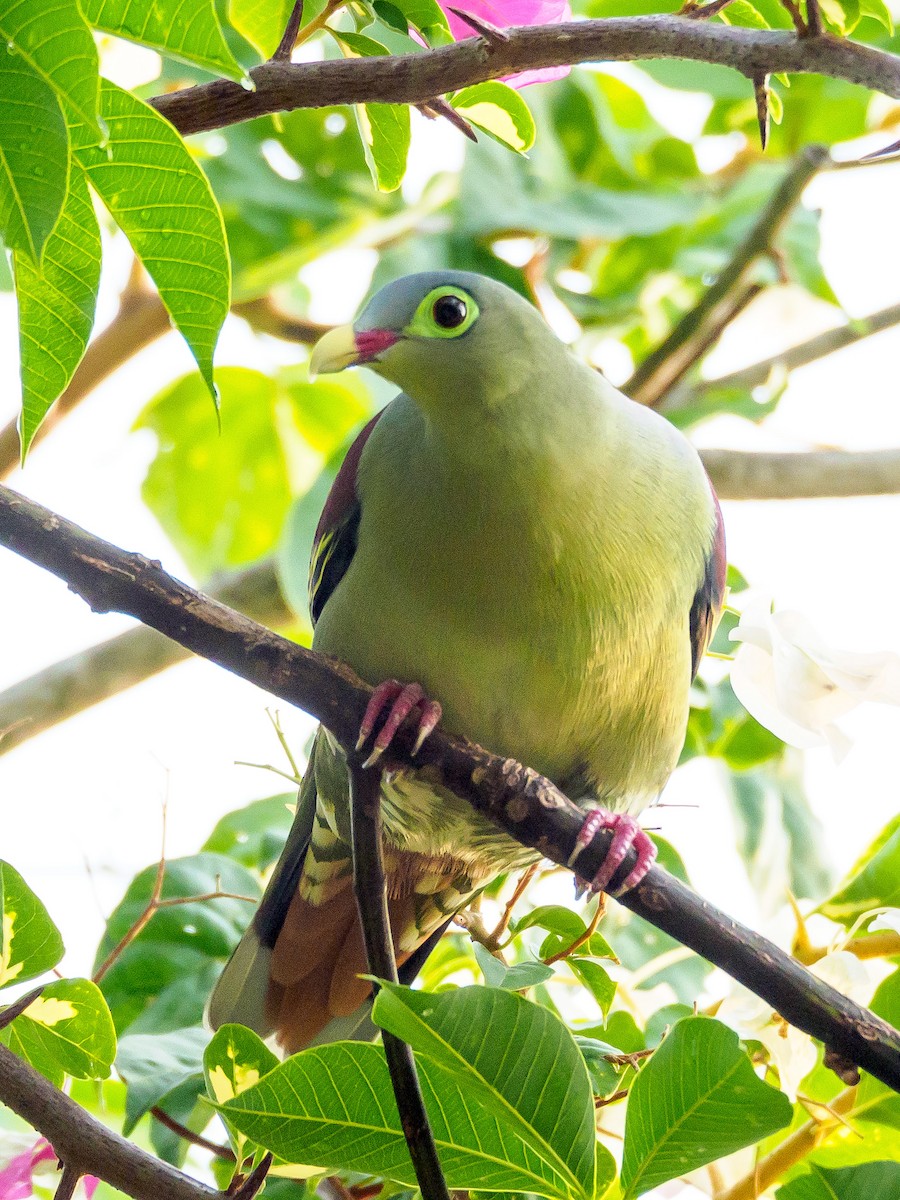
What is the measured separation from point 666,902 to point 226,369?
257 cm

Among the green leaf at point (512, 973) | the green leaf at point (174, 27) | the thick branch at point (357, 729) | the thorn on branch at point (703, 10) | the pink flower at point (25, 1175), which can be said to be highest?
the thorn on branch at point (703, 10)

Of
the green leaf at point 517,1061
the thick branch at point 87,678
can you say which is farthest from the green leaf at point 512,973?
the thick branch at point 87,678

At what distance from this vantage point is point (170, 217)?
111cm

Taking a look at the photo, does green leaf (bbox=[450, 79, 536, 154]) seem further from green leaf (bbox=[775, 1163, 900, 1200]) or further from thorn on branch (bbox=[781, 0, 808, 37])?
green leaf (bbox=[775, 1163, 900, 1200])

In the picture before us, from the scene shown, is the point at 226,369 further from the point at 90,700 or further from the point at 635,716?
the point at 635,716

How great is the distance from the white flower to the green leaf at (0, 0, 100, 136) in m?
1.05

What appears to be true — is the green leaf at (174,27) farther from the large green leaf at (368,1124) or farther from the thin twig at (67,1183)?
the thin twig at (67,1183)

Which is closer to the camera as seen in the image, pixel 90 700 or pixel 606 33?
pixel 606 33

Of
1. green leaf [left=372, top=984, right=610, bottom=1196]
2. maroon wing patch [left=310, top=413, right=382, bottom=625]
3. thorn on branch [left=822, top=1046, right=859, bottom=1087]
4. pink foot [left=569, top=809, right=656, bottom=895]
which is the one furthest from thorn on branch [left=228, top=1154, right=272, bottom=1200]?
maroon wing patch [left=310, top=413, right=382, bottom=625]

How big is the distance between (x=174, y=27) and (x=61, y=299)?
0.26 metres

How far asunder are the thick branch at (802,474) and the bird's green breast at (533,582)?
1.23m

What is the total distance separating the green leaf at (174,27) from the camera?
0.98 metres

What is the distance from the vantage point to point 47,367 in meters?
1.14

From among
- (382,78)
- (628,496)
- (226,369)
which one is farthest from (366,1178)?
(226,369)
